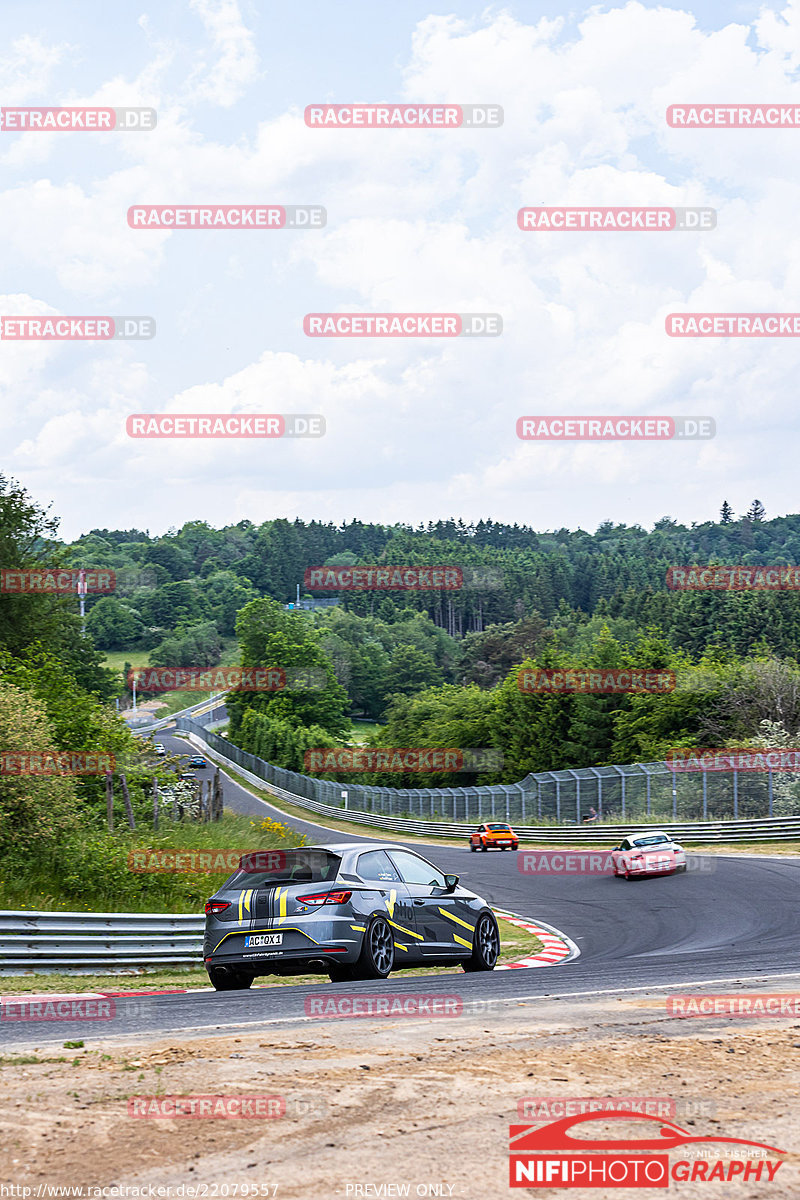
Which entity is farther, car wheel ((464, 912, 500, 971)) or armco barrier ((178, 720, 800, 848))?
armco barrier ((178, 720, 800, 848))

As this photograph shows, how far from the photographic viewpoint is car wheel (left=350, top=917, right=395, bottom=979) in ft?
35.4

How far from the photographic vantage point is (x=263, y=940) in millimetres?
10781

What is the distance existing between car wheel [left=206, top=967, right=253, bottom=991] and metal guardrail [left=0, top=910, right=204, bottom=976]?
2874 mm

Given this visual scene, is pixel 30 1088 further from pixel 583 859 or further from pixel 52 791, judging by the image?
→ pixel 583 859

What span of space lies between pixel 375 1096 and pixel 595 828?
39.9m

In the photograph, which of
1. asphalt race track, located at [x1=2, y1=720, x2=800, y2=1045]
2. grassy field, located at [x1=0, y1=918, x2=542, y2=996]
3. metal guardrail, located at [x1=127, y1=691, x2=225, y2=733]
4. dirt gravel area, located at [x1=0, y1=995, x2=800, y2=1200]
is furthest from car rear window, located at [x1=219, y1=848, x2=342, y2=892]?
metal guardrail, located at [x1=127, y1=691, x2=225, y2=733]

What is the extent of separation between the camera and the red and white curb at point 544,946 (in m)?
15.6

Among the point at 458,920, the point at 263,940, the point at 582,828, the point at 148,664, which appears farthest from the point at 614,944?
the point at 148,664

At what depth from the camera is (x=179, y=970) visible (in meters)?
14.6

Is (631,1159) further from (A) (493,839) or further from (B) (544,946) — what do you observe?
(A) (493,839)

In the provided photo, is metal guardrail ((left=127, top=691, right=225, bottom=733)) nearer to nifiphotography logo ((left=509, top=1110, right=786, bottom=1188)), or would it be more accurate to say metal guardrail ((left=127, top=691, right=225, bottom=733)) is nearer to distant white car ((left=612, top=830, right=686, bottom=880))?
distant white car ((left=612, top=830, right=686, bottom=880))

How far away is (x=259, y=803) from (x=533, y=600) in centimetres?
10985

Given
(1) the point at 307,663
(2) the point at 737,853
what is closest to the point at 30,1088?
(2) the point at 737,853

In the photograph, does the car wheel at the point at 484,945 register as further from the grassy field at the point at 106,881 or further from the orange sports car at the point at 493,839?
the orange sports car at the point at 493,839
